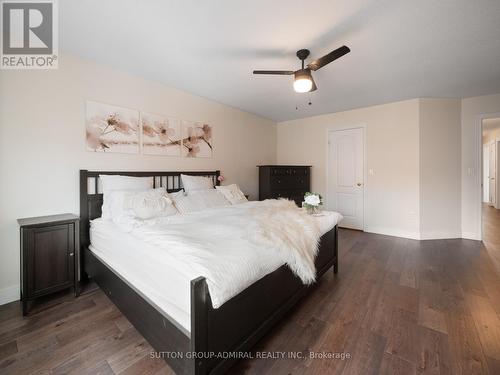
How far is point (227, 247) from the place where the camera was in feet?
4.65

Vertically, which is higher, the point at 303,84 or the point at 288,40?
the point at 288,40

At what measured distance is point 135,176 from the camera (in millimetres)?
2863

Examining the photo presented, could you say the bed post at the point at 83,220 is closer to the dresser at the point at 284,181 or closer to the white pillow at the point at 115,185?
the white pillow at the point at 115,185

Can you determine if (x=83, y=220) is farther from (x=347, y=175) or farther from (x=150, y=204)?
(x=347, y=175)

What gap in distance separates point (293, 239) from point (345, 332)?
2.59 ft

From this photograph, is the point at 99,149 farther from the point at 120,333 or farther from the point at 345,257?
the point at 345,257

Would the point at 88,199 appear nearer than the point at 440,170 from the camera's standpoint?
Yes

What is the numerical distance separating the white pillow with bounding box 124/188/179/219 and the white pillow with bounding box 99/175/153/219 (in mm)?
279

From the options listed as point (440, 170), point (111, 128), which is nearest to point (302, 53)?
point (111, 128)

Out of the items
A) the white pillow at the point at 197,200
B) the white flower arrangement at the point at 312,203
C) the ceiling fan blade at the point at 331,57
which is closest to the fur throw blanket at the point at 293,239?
the white flower arrangement at the point at 312,203

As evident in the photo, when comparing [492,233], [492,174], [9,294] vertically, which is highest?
[492,174]

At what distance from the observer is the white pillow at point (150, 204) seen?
2.27 meters

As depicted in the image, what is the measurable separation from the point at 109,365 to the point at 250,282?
41.7 inches

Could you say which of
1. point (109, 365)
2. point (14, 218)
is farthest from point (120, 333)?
point (14, 218)
